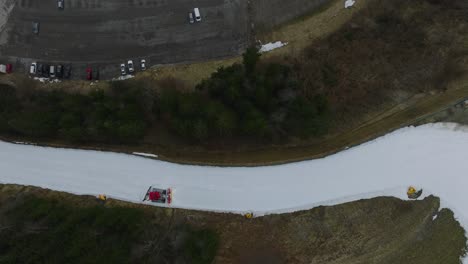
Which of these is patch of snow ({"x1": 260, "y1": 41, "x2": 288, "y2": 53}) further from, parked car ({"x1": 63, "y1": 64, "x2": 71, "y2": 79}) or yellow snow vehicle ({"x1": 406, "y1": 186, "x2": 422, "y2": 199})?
parked car ({"x1": 63, "y1": 64, "x2": 71, "y2": 79})

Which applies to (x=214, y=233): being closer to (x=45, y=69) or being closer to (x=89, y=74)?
(x=89, y=74)

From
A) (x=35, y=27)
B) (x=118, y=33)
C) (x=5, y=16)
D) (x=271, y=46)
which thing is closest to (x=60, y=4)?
(x=35, y=27)

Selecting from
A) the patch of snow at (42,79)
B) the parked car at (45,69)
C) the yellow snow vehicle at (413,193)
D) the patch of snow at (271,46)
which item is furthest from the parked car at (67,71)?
the yellow snow vehicle at (413,193)

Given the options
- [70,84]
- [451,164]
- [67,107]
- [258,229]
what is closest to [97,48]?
[70,84]

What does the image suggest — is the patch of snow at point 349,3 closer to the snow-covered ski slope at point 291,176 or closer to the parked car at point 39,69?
the snow-covered ski slope at point 291,176

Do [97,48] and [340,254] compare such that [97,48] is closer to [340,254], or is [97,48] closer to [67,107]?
[67,107]
